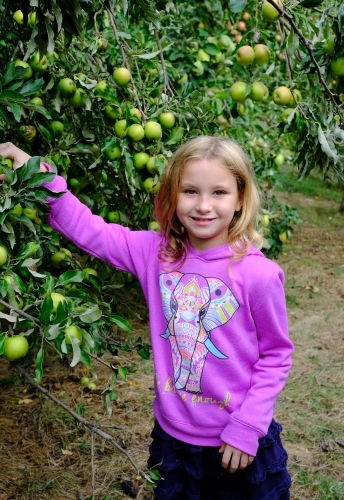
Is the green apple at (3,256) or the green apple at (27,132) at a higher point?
the green apple at (27,132)

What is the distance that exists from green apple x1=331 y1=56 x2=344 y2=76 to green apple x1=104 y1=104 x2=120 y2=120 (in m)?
0.73

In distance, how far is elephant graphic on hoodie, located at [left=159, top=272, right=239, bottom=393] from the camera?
1.57 metres

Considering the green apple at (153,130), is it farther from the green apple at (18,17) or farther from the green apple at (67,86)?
the green apple at (18,17)

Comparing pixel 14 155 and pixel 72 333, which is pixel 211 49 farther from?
pixel 72 333

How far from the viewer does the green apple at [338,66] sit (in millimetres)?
1866

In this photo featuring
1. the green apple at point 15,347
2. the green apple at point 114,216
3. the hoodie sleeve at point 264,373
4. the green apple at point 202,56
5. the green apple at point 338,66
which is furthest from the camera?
the green apple at point 202,56

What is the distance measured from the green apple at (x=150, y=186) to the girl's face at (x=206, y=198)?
1.36 ft

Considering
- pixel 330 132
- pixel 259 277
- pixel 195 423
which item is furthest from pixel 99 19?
pixel 195 423

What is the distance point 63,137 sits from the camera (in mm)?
2398

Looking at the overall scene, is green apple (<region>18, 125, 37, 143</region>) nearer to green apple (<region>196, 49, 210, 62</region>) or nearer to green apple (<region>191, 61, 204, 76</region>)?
green apple (<region>191, 61, 204, 76</region>)

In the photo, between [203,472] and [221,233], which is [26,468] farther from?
[221,233]

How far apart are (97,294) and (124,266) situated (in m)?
0.43

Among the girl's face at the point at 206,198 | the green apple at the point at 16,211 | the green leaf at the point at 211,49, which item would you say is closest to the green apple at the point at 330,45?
the girl's face at the point at 206,198

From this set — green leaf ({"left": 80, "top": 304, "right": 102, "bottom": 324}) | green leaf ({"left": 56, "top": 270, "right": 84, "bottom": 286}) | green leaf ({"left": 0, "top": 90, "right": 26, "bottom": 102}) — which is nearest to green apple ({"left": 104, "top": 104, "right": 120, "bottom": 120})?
green leaf ({"left": 0, "top": 90, "right": 26, "bottom": 102})
